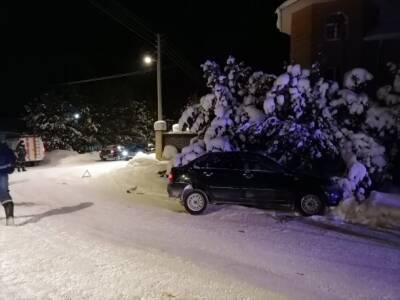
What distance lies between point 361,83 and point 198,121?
580 cm

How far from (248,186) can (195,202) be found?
139cm

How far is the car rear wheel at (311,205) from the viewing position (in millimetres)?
11359

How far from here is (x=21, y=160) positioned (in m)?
26.1

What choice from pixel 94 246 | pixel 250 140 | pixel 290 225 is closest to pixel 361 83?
pixel 250 140

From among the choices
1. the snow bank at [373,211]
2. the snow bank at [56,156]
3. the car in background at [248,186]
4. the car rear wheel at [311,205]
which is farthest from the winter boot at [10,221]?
the snow bank at [56,156]

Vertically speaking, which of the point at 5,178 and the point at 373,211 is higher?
the point at 5,178

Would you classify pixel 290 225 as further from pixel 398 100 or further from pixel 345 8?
pixel 345 8

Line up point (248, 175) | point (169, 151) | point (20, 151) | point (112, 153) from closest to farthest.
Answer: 1. point (248, 175)
2. point (169, 151)
3. point (20, 151)
4. point (112, 153)

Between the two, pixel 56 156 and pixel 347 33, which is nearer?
pixel 347 33

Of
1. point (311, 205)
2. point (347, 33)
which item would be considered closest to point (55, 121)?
point (347, 33)

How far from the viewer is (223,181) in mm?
11711

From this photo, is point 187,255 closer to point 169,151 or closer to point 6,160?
point 6,160

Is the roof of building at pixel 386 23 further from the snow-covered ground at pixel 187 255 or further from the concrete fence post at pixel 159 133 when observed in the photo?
the snow-covered ground at pixel 187 255

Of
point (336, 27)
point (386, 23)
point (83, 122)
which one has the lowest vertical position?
point (83, 122)
